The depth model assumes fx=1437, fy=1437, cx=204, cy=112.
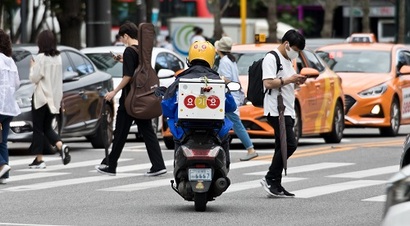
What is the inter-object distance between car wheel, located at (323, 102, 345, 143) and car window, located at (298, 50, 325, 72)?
78 centimetres

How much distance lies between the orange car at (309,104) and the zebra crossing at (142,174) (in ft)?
6.61

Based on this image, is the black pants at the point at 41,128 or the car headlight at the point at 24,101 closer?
the black pants at the point at 41,128

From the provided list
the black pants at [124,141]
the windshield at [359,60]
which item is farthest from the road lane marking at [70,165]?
the windshield at [359,60]

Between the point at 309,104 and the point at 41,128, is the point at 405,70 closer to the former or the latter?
the point at 309,104

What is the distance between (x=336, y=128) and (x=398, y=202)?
575 inches

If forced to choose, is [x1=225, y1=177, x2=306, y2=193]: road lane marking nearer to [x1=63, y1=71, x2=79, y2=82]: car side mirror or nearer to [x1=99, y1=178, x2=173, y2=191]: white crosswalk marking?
[x1=99, y1=178, x2=173, y2=191]: white crosswalk marking

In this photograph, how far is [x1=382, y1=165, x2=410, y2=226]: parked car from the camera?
8242mm

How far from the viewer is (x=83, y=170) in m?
17.6

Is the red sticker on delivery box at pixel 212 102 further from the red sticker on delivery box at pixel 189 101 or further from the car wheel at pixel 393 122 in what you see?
the car wheel at pixel 393 122

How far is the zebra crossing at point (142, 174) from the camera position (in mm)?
15062

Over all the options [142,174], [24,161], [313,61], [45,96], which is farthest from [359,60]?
[142,174]

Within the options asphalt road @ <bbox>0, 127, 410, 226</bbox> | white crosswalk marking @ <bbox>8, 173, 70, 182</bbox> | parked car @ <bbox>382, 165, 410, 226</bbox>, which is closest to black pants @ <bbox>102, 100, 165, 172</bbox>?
asphalt road @ <bbox>0, 127, 410, 226</bbox>

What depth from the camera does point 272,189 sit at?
14.1m

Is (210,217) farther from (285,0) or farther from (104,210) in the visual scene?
(285,0)
